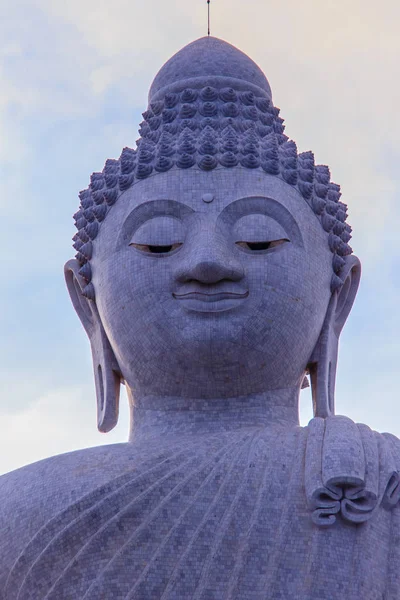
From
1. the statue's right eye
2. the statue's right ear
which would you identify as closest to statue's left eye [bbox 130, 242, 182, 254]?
the statue's right eye

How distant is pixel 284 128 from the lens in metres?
12.9

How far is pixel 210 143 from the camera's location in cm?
1206

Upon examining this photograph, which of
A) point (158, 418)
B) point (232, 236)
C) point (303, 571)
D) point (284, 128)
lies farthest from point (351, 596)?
point (284, 128)

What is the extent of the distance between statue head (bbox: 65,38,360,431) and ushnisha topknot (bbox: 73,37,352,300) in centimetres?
1

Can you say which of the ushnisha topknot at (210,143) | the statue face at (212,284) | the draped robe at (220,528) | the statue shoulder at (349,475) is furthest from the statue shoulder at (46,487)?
the ushnisha topknot at (210,143)

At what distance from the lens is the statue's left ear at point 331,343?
1219 cm

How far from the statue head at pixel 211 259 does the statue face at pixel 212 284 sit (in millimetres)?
12

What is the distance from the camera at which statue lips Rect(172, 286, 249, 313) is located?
11352 millimetres

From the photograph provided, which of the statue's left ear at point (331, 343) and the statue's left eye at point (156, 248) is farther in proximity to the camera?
the statue's left ear at point (331, 343)

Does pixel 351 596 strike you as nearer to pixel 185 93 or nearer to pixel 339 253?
pixel 339 253

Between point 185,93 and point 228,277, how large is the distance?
2.19 m

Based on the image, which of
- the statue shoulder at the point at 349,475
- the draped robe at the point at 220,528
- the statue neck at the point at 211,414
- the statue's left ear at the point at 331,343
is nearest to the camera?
the draped robe at the point at 220,528

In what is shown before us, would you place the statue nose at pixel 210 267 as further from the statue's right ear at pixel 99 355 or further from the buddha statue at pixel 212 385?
the statue's right ear at pixel 99 355

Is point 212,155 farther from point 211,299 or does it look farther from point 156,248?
point 211,299
